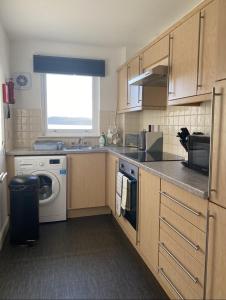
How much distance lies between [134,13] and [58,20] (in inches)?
33.2

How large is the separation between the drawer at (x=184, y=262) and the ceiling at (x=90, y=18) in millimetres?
2085

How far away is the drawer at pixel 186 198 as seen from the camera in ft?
4.15

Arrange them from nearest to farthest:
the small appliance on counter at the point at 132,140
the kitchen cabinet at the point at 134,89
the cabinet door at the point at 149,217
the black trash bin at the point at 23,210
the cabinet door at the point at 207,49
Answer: the cabinet door at the point at 207,49
the cabinet door at the point at 149,217
the black trash bin at the point at 23,210
the kitchen cabinet at the point at 134,89
the small appliance on counter at the point at 132,140

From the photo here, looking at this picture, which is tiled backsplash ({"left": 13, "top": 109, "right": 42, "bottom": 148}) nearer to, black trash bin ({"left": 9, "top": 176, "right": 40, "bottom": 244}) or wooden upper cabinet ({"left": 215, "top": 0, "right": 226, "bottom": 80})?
black trash bin ({"left": 9, "top": 176, "right": 40, "bottom": 244})

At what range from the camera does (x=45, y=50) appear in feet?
11.0

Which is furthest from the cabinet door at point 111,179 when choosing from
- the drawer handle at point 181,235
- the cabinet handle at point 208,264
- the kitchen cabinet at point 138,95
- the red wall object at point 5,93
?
the cabinet handle at point 208,264

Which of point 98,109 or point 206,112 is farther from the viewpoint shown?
point 98,109

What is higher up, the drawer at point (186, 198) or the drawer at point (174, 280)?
the drawer at point (186, 198)

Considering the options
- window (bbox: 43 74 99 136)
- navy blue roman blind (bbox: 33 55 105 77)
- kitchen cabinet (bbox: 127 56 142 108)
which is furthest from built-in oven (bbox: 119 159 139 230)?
navy blue roman blind (bbox: 33 55 105 77)

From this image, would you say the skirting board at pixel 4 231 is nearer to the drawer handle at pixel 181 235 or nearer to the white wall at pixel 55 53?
the white wall at pixel 55 53

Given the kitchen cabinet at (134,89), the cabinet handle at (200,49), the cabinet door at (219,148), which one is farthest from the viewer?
the kitchen cabinet at (134,89)

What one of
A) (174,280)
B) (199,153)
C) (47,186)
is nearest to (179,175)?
(199,153)

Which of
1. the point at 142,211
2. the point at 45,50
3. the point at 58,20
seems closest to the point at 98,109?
the point at 45,50

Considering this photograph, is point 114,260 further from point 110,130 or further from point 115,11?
point 115,11
